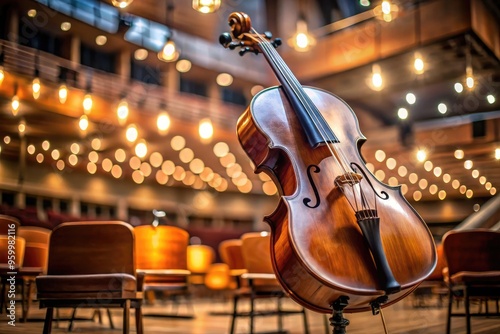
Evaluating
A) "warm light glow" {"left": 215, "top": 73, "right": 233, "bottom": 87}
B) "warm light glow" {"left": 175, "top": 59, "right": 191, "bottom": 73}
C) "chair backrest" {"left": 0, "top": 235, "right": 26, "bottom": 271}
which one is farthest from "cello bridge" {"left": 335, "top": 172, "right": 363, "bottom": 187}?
"warm light glow" {"left": 215, "top": 73, "right": 233, "bottom": 87}

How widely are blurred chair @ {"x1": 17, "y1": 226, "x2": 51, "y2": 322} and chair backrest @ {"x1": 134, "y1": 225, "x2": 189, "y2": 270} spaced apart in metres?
0.87

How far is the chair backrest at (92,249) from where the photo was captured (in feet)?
8.14

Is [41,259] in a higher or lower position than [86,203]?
lower

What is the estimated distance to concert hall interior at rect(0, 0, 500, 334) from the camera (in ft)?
6.36

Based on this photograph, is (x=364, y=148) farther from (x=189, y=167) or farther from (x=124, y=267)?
(x=124, y=267)

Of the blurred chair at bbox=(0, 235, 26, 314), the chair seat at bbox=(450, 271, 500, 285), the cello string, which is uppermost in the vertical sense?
the cello string

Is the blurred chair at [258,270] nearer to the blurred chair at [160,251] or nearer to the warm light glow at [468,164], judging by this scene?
the blurred chair at [160,251]

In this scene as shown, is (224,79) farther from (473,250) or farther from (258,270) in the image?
(473,250)

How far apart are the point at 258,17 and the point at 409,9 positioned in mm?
5934

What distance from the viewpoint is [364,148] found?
13.4 metres

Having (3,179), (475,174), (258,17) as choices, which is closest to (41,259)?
(3,179)

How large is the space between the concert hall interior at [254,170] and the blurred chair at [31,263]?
12 millimetres

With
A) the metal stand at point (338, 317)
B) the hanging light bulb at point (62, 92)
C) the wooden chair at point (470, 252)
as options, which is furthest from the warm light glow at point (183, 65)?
the metal stand at point (338, 317)

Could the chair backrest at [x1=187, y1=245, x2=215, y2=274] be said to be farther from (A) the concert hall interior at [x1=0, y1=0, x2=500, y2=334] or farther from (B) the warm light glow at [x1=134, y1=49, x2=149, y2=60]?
(B) the warm light glow at [x1=134, y1=49, x2=149, y2=60]
